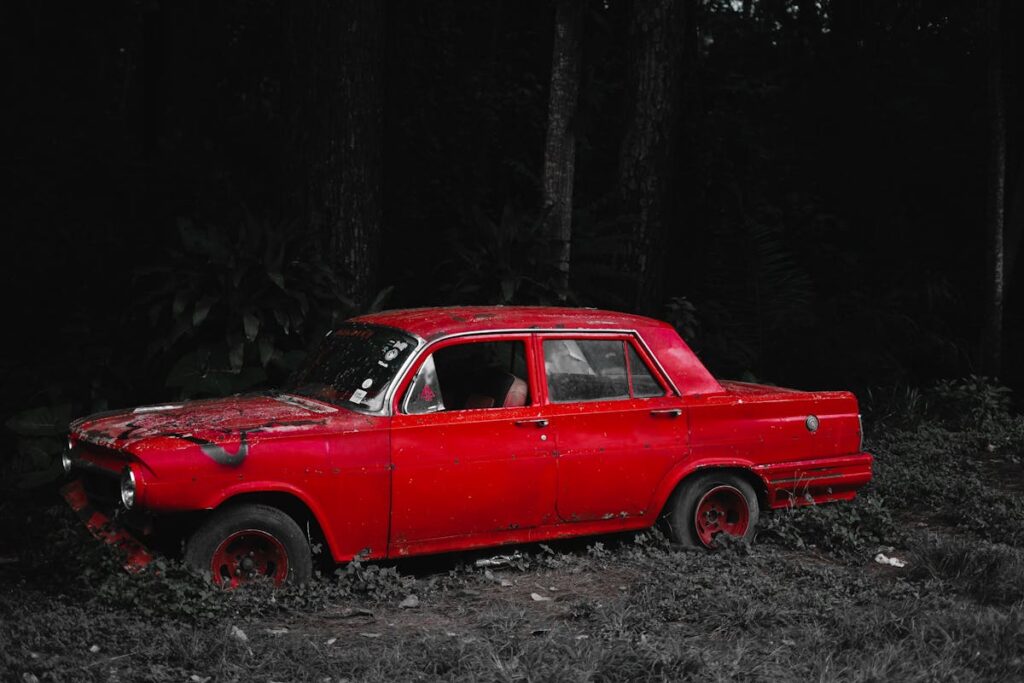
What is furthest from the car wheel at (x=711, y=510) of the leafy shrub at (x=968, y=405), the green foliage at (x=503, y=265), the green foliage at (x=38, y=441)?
the leafy shrub at (x=968, y=405)

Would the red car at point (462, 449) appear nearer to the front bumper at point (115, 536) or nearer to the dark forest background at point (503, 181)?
the front bumper at point (115, 536)

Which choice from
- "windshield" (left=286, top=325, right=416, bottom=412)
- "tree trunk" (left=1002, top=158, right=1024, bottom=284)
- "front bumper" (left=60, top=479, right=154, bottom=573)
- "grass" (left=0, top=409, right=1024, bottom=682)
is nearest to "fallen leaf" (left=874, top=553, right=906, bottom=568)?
"grass" (left=0, top=409, right=1024, bottom=682)

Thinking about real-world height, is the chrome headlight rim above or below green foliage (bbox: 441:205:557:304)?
below

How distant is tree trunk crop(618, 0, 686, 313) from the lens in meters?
12.4

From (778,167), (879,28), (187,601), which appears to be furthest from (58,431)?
(879,28)

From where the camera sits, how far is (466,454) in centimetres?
649

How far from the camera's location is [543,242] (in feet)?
→ 35.7

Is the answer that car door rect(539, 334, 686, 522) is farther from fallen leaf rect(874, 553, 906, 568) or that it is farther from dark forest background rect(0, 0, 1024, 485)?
dark forest background rect(0, 0, 1024, 485)

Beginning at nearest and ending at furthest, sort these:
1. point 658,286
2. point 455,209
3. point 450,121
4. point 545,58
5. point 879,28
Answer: point 658,286 < point 455,209 < point 450,121 < point 545,58 < point 879,28

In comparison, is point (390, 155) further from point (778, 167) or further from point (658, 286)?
point (778, 167)

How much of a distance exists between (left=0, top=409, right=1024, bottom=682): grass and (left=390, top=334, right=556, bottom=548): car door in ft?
1.17

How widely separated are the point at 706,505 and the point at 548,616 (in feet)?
6.10

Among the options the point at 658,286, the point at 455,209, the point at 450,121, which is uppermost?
the point at 450,121

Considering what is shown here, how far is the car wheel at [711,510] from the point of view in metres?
7.24
